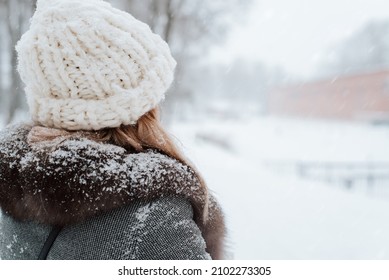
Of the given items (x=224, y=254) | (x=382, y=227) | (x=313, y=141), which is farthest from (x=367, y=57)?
(x=224, y=254)

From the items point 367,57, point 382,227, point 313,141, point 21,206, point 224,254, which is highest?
point 367,57

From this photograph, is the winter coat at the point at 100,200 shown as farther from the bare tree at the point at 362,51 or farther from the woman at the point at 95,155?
the bare tree at the point at 362,51

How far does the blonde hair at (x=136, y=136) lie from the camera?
1361 mm

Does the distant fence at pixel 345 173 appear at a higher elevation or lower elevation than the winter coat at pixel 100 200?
lower

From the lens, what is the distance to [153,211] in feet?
4.09

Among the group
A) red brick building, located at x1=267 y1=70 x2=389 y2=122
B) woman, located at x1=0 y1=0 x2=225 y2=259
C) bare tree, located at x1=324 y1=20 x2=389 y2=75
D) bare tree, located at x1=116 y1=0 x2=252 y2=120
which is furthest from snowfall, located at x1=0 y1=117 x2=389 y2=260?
bare tree, located at x1=324 y1=20 x2=389 y2=75

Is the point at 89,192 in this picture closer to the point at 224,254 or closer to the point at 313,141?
the point at 224,254

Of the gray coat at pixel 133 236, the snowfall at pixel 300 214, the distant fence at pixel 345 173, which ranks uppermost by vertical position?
the gray coat at pixel 133 236

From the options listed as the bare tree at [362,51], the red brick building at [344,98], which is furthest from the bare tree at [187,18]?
the bare tree at [362,51]

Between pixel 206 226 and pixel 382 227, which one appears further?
pixel 382 227

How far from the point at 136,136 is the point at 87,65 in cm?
30

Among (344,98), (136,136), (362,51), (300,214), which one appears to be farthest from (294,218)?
(362,51)

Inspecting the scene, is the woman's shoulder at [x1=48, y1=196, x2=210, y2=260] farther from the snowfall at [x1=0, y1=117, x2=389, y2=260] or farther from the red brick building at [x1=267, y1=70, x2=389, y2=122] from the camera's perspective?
the red brick building at [x1=267, y1=70, x2=389, y2=122]

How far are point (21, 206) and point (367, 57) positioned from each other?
196 ft
